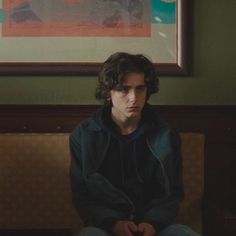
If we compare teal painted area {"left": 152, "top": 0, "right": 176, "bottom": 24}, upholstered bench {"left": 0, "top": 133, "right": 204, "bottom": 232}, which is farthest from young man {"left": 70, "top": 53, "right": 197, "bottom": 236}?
teal painted area {"left": 152, "top": 0, "right": 176, "bottom": 24}

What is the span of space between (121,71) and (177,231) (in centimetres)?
56

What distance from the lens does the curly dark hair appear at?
Result: 5.25 feet

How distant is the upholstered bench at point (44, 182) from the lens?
1821 mm

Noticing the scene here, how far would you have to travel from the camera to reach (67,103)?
1931 mm

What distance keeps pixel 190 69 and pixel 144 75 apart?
36 centimetres

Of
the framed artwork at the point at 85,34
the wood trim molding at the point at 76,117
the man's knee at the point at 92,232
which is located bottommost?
the man's knee at the point at 92,232

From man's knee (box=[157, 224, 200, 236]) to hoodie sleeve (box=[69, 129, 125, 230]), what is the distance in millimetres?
159

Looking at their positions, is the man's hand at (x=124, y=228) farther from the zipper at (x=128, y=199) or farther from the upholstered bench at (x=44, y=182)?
the upholstered bench at (x=44, y=182)

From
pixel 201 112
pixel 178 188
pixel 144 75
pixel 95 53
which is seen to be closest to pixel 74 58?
pixel 95 53

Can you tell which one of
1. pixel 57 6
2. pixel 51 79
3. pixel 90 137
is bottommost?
pixel 90 137

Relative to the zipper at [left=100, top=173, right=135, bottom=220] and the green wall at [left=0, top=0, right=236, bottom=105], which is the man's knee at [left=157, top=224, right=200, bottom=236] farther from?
the green wall at [left=0, top=0, right=236, bottom=105]

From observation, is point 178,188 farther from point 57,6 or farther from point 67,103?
point 57,6

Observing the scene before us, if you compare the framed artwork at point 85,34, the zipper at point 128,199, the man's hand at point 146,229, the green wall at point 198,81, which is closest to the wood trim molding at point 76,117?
the green wall at point 198,81

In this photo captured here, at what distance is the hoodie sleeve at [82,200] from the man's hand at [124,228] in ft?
0.09
